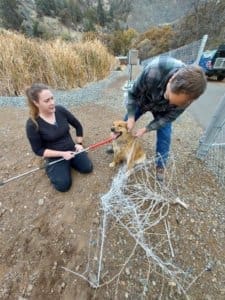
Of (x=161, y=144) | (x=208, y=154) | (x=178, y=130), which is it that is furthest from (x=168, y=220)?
(x=178, y=130)

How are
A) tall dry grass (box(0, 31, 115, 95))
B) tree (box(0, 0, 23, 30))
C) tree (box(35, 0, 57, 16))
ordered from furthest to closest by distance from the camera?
tree (box(35, 0, 57, 16)), tree (box(0, 0, 23, 30)), tall dry grass (box(0, 31, 115, 95))

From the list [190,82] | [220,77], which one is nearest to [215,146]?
[190,82]

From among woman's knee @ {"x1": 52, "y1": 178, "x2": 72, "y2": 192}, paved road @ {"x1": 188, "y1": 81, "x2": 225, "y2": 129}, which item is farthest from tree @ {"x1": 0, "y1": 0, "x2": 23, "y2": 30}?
woman's knee @ {"x1": 52, "y1": 178, "x2": 72, "y2": 192}

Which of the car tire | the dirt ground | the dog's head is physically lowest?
the dirt ground

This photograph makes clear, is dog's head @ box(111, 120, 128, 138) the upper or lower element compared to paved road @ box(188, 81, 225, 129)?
upper

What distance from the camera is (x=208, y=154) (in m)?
2.44

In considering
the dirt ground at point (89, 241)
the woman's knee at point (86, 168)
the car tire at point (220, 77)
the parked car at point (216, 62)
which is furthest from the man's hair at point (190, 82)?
the car tire at point (220, 77)

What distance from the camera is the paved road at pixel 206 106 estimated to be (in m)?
3.67

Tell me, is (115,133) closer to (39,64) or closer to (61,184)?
(61,184)

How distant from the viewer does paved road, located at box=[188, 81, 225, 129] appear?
12.0 feet

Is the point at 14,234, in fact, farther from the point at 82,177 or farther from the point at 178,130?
the point at 178,130

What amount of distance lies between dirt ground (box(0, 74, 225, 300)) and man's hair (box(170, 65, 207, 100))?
3.50 ft

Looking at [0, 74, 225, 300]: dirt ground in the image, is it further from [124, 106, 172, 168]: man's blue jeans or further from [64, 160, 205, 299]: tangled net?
[124, 106, 172, 168]: man's blue jeans

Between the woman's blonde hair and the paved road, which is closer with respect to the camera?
the woman's blonde hair
